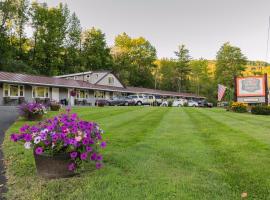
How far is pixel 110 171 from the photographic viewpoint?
186 inches

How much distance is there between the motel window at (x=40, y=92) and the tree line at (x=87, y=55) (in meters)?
16.6

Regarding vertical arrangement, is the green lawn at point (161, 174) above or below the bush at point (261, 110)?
below

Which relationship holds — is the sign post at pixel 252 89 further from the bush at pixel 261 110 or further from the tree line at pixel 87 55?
the tree line at pixel 87 55

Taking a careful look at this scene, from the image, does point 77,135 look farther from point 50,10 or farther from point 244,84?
point 50,10

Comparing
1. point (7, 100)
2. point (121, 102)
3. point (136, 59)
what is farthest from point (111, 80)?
point (136, 59)

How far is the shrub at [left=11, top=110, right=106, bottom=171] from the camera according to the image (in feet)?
13.8

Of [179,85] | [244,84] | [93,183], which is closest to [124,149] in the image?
[93,183]

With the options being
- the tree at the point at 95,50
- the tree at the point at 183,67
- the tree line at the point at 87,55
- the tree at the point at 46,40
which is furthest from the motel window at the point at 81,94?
the tree at the point at 183,67

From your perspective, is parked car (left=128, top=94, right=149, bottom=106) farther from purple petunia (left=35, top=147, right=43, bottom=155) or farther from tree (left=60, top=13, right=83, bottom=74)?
purple petunia (left=35, top=147, right=43, bottom=155)

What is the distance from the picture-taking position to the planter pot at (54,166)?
14.4 feet

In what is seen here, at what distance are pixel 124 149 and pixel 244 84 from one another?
23.2 meters

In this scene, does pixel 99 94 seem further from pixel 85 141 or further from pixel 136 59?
pixel 85 141

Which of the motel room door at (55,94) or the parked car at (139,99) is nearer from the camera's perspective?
the motel room door at (55,94)

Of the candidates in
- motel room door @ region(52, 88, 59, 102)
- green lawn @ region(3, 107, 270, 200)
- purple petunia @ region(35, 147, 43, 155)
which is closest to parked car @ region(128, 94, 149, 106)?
motel room door @ region(52, 88, 59, 102)
